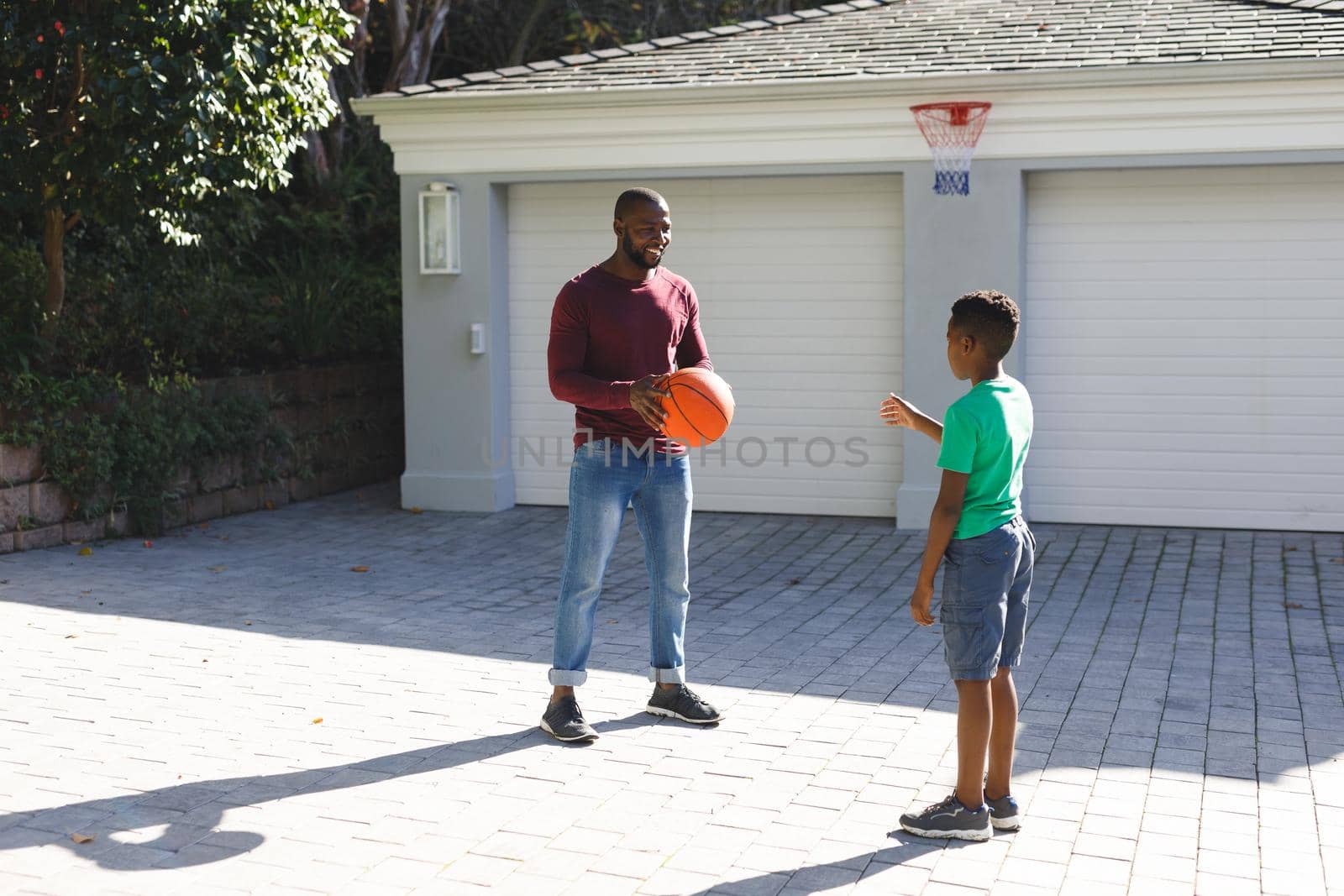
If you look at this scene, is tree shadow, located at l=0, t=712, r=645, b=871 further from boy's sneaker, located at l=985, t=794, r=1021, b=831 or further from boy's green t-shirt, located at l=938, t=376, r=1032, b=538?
boy's green t-shirt, located at l=938, t=376, r=1032, b=538

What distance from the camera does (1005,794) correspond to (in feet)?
15.1

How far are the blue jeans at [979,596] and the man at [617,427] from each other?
1328mm

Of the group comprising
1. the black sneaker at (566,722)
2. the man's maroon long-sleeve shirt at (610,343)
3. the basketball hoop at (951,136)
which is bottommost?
the black sneaker at (566,722)

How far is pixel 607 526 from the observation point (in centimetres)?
548

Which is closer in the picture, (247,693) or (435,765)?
(435,765)

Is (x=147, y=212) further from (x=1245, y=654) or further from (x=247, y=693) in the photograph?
(x=1245, y=654)

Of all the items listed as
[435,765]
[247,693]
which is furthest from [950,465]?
[247,693]

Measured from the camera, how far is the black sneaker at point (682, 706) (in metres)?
5.74

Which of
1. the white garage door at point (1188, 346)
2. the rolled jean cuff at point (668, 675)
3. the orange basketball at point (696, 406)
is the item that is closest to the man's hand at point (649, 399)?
the orange basketball at point (696, 406)

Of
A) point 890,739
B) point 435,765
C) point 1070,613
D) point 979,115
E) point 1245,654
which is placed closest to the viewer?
point 435,765

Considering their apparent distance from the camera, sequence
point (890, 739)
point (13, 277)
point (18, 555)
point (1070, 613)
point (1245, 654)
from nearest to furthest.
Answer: point (890, 739) → point (1245, 654) → point (1070, 613) → point (18, 555) → point (13, 277)

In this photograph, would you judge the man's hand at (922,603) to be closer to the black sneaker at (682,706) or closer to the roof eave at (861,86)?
the black sneaker at (682,706)

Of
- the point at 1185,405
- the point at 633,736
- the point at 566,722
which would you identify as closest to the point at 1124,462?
the point at 1185,405

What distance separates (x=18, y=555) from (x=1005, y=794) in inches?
290
